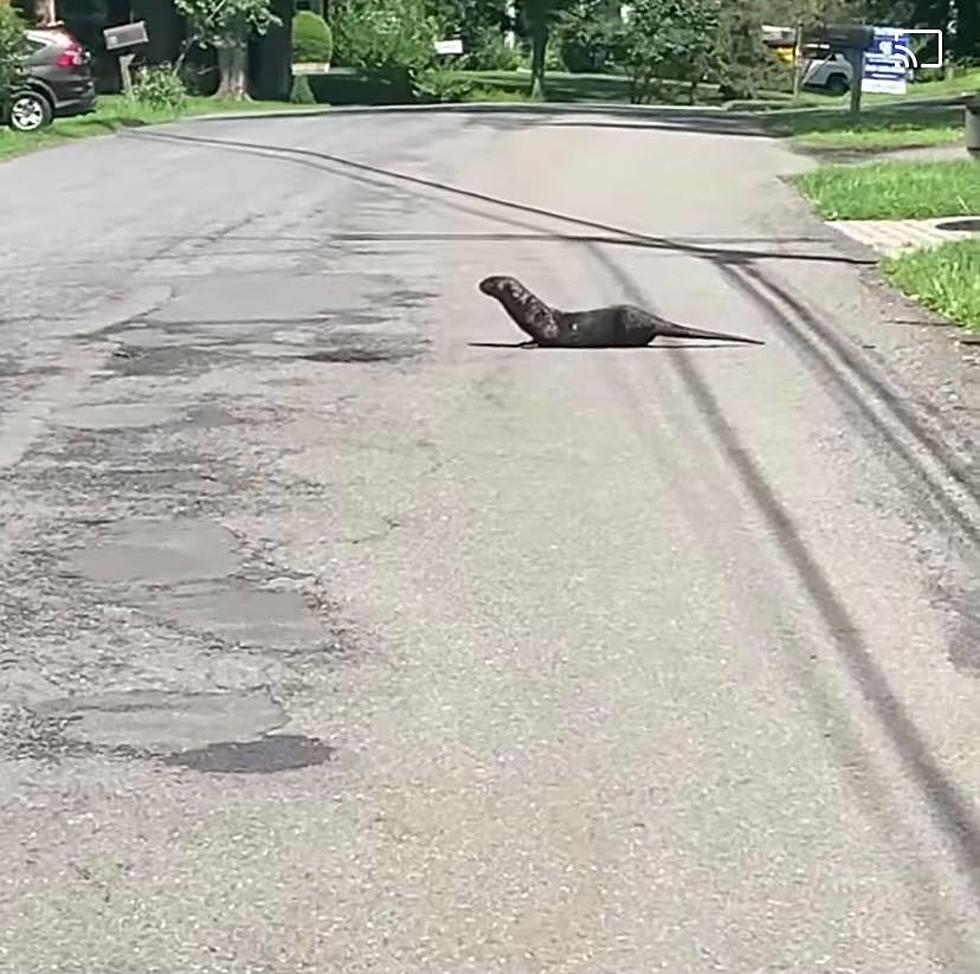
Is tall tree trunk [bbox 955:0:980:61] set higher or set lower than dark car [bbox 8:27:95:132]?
lower

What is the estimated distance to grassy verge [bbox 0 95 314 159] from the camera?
30066 millimetres

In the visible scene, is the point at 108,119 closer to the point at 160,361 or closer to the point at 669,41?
the point at 160,361

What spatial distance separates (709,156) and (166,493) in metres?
22.5

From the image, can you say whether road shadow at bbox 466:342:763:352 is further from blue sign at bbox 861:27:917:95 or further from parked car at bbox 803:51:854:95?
parked car at bbox 803:51:854:95

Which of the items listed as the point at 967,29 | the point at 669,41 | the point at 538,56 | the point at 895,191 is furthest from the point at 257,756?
the point at 669,41

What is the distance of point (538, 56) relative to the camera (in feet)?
208

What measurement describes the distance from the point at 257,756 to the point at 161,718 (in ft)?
1.30

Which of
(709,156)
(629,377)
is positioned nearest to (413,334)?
(629,377)

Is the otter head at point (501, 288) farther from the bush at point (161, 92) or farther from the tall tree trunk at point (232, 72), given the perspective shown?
the tall tree trunk at point (232, 72)

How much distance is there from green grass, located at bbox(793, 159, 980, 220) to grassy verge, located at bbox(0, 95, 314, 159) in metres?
10.9

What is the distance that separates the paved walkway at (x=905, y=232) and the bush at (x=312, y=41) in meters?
52.6

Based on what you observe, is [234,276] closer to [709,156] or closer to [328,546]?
[328,546]

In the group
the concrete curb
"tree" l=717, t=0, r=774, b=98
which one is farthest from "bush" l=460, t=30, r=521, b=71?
the concrete curb

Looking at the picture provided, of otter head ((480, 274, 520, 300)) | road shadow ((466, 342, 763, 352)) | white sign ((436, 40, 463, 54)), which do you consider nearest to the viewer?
road shadow ((466, 342, 763, 352))
